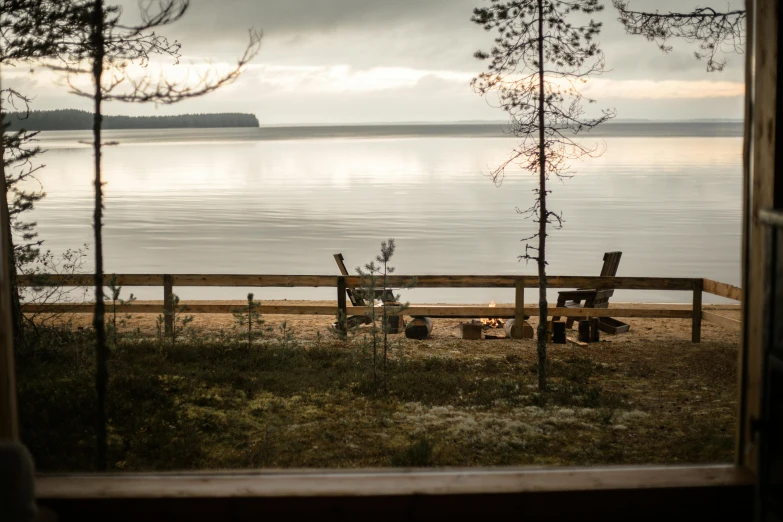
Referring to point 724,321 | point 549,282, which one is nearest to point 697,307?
point 724,321

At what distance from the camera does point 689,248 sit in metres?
26.8

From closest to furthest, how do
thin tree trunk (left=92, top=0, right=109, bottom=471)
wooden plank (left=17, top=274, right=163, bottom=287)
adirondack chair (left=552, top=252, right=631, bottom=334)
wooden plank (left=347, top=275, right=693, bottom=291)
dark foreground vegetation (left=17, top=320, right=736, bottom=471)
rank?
1. thin tree trunk (left=92, top=0, right=109, bottom=471)
2. dark foreground vegetation (left=17, top=320, right=736, bottom=471)
3. wooden plank (left=17, top=274, right=163, bottom=287)
4. wooden plank (left=347, top=275, right=693, bottom=291)
5. adirondack chair (left=552, top=252, right=631, bottom=334)

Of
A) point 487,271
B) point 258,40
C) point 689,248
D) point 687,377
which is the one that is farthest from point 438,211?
point 258,40

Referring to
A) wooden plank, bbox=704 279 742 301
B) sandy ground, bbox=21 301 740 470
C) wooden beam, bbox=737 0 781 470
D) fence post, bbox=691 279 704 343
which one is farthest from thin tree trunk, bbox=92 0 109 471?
fence post, bbox=691 279 704 343

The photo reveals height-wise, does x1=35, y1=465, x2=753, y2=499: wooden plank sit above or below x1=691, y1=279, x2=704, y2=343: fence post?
above

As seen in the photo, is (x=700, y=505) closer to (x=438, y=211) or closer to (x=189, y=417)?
(x=189, y=417)

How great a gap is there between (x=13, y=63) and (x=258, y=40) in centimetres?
403

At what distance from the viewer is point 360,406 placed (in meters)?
7.02

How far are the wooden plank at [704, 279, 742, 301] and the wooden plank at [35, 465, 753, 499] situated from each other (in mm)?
7585

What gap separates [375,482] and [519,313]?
A: 8.18m

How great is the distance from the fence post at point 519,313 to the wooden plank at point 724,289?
2.56m

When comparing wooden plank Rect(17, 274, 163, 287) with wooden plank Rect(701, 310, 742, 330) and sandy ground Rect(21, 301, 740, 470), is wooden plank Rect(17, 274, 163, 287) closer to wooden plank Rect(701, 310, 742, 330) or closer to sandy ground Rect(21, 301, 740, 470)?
sandy ground Rect(21, 301, 740, 470)

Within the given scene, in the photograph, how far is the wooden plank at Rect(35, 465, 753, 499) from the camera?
227 cm

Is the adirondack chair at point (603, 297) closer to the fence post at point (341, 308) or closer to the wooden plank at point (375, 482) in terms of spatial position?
the fence post at point (341, 308)
